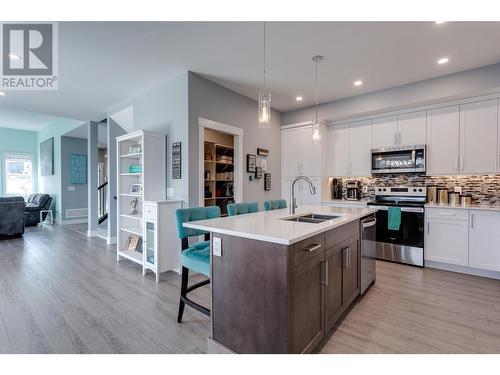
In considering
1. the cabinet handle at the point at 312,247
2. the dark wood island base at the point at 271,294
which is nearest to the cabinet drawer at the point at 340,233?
the dark wood island base at the point at 271,294

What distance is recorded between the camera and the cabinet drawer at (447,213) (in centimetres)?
333

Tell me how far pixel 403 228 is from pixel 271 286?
3.18 meters

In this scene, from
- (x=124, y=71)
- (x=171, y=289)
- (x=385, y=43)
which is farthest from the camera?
(x=124, y=71)

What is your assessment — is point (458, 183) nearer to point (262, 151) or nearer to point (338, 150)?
point (338, 150)

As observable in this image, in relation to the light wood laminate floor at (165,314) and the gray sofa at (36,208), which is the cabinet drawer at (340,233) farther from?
the gray sofa at (36,208)

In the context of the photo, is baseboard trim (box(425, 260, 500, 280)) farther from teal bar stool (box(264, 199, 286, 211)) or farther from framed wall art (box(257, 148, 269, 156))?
framed wall art (box(257, 148, 269, 156))

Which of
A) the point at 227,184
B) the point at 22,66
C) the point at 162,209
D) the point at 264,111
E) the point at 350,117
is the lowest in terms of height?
the point at 162,209

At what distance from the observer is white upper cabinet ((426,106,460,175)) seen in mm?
3626

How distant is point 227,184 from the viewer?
4.69 meters

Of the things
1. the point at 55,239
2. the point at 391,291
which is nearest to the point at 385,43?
the point at 391,291

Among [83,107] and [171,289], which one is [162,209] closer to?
[171,289]

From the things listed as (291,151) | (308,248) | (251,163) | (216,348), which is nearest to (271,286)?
Answer: (308,248)

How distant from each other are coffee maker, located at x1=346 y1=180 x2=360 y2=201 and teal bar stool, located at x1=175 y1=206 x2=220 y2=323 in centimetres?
323
